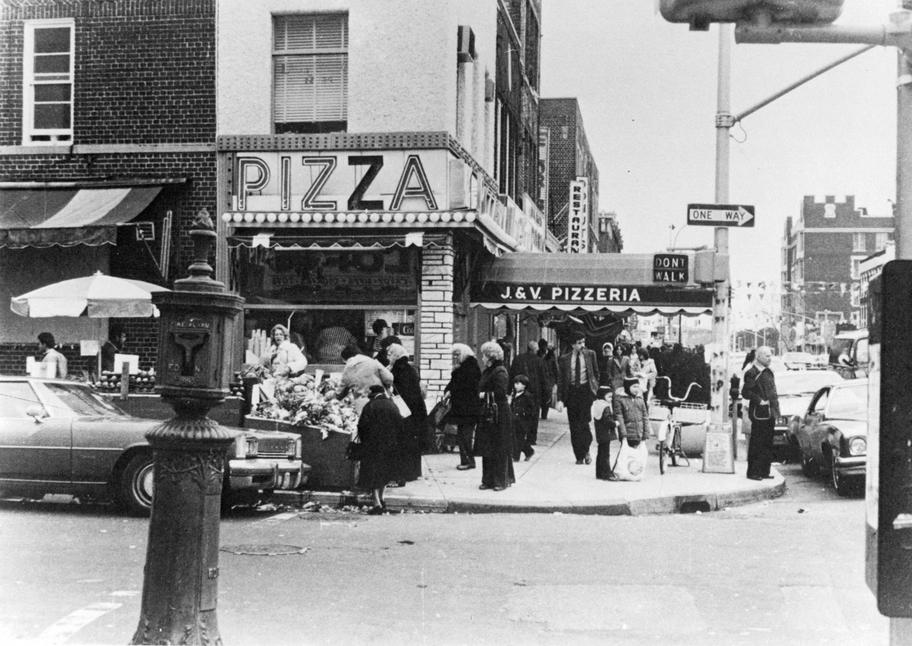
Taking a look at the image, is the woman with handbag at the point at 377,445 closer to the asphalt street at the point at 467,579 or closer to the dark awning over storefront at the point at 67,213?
the asphalt street at the point at 467,579

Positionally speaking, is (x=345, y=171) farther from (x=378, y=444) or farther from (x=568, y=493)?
(x=568, y=493)

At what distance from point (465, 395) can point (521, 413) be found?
1398mm

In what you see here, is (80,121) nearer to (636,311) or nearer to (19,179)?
(19,179)

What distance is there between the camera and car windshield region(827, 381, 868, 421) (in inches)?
598

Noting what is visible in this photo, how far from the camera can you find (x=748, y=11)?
437cm

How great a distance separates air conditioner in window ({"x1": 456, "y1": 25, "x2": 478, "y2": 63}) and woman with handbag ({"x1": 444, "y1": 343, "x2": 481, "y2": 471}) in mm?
6090

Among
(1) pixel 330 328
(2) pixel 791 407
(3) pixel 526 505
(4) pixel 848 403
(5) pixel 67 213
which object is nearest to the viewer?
(3) pixel 526 505

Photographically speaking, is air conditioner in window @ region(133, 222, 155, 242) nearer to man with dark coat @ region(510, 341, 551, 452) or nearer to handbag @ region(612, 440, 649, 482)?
man with dark coat @ region(510, 341, 551, 452)

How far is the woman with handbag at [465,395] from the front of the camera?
1450 cm

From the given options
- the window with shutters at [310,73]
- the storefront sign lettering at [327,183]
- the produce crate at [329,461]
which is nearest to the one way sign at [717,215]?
the storefront sign lettering at [327,183]

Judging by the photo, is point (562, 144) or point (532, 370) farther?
point (562, 144)

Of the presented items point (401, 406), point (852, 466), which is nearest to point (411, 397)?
point (401, 406)

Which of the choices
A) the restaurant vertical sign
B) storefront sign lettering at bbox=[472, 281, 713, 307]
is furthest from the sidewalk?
the restaurant vertical sign

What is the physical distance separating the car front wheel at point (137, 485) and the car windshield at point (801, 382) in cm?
1419
